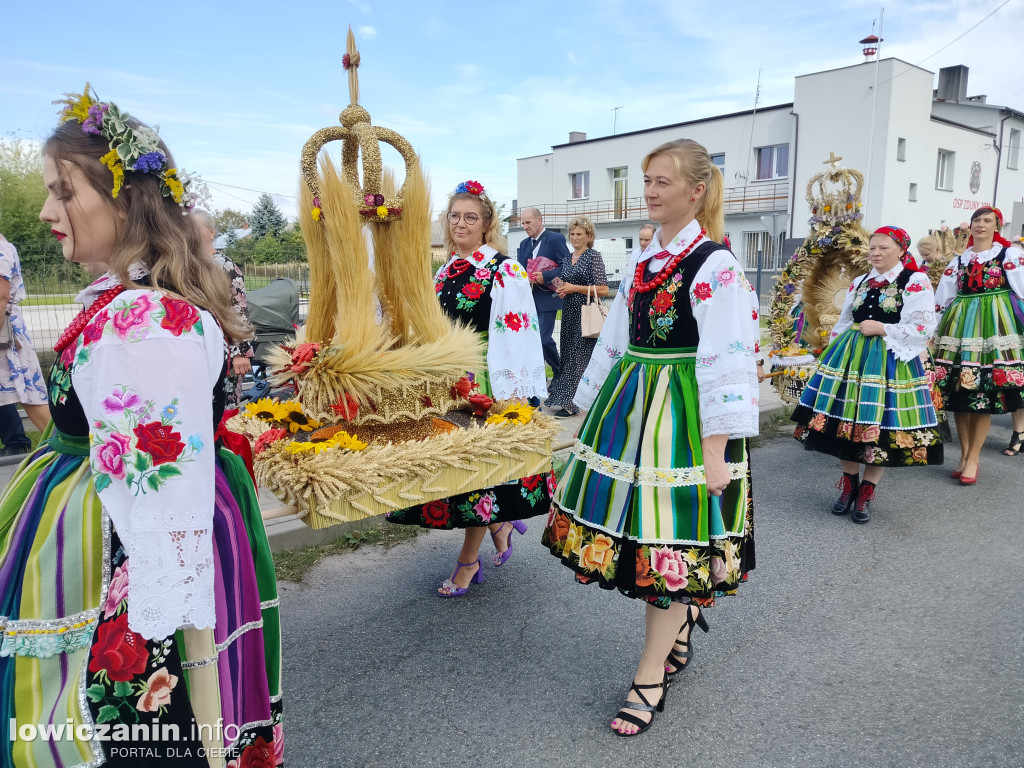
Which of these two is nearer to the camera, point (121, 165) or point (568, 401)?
point (121, 165)

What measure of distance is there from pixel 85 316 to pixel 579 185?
28.2 m

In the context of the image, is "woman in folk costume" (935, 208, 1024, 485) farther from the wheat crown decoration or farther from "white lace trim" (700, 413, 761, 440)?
the wheat crown decoration

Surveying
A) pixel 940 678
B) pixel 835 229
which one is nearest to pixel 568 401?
pixel 835 229

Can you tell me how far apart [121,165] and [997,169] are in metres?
30.9

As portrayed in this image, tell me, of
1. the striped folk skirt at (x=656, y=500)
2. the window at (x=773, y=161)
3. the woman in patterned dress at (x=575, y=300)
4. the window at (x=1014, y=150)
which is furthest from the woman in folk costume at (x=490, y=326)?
the window at (x=1014, y=150)

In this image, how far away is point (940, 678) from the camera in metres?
2.56

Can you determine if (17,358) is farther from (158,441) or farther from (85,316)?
(158,441)

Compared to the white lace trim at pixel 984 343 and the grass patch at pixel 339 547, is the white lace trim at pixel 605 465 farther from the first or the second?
the white lace trim at pixel 984 343

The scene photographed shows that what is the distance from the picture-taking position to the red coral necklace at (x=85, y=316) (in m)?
1.33

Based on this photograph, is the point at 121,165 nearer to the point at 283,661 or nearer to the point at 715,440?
the point at 715,440

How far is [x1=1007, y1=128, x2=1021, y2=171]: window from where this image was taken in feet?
83.8

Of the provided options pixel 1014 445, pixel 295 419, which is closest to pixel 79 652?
pixel 295 419

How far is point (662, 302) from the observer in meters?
2.21

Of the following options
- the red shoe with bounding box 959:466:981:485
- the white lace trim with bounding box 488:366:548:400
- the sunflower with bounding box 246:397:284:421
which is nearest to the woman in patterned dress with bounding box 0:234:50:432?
the sunflower with bounding box 246:397:284:421
